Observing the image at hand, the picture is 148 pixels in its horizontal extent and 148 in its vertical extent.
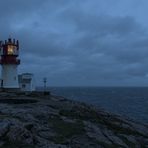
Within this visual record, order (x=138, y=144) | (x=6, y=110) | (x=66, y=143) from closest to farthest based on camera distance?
1. (x=66, y=143)
2. (x=138, y=144)
3. (x=6, y=110)

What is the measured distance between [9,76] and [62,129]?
84.9 feet

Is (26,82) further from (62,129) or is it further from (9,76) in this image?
(62,129)

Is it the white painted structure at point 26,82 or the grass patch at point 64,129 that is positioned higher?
the white painted structure at point 26,82

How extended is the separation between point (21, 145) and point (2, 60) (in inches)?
1155

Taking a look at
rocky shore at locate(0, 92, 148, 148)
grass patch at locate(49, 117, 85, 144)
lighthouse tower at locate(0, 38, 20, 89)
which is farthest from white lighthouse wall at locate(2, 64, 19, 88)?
grass patch at locate(49, 117, 85, 144)

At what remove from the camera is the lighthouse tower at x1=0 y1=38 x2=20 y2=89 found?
4744 centimetres

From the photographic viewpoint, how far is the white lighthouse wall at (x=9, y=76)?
1897 inches

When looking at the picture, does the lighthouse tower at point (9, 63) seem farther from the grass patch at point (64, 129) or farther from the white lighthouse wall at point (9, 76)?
the grass patch at point (64, 129)

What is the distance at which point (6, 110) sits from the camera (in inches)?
1061

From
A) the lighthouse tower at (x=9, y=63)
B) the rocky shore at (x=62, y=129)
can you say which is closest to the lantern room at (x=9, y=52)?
the lighthouse tower at (x=9, y=63)

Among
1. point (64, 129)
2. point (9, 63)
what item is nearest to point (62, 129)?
point (64, 129)

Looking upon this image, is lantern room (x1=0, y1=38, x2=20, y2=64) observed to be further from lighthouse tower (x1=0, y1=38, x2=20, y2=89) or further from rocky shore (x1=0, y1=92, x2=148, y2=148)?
rocky shore (x1=0, y1=92, x2=148, y2=148)

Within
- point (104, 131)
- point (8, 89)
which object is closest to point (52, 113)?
point (104, 131)

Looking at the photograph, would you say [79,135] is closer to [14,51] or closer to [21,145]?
[21,145]
